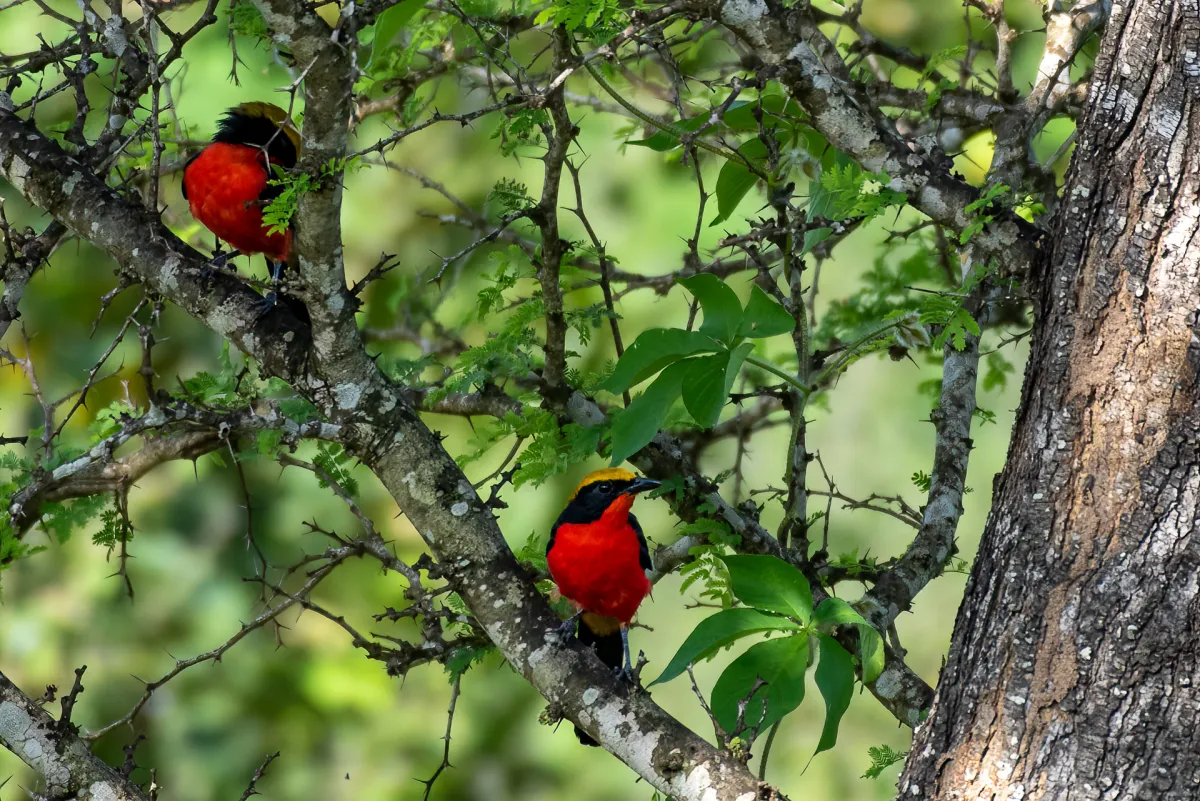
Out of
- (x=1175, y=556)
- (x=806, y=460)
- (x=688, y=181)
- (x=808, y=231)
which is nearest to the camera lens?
(x=1175, y=556)

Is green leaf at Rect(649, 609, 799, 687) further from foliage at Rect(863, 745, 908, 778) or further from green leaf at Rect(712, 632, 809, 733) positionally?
foliage at Rect(863, 745, 908, 778)

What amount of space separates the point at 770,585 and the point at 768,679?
210 mm

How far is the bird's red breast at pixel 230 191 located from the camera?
13.9 ft

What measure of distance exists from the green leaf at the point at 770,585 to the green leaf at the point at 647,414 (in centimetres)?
35

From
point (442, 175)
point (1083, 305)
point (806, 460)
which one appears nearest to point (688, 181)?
point (442, 175)

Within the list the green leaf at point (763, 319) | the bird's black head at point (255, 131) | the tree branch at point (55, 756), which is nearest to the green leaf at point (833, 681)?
the green leaf at point (763, 319)

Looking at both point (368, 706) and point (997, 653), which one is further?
point (368, 706)

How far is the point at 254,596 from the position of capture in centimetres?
630

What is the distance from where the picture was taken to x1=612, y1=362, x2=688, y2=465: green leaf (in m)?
2.59

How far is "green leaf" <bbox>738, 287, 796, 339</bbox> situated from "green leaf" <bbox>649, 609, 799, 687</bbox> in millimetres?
629

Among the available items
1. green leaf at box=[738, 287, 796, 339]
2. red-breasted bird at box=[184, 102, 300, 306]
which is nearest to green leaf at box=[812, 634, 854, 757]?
green leaf at box=[738, 287, 796, 339]

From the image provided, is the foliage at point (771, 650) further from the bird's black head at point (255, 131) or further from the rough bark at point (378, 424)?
the bird's black head at point (255, 131)

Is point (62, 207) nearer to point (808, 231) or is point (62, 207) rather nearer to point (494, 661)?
point (808, 231)

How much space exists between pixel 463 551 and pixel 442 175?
A: 3.79m
